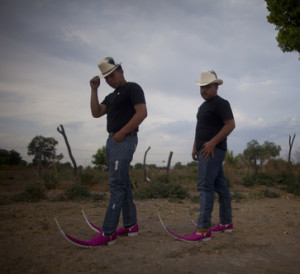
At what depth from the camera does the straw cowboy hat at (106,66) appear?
297cm

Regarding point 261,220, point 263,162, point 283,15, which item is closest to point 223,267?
point 261,220

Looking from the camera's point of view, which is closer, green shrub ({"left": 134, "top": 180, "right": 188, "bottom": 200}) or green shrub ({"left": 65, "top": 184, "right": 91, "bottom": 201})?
green shrub ({"left": 65, "top": 184, "right": 91, "bottom": 201})

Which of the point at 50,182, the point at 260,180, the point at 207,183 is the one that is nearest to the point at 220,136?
the point at 207,183

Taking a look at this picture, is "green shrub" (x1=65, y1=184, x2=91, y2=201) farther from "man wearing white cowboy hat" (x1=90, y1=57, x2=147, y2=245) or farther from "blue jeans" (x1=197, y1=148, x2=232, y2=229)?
"blue jeans" (x1=197, y1=148, x2=232, y2=229)

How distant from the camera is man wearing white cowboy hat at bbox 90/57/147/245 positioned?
2834 millimetres

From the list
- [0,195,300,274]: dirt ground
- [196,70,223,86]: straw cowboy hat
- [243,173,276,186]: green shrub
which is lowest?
[0,195,300,274]: dirt ground

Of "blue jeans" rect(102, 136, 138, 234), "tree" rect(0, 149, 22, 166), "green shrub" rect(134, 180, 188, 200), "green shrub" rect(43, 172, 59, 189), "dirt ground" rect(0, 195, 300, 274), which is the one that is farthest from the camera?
"tree" rect(0, 149, 22, 166)

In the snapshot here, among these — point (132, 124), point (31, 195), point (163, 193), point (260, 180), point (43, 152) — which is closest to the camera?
point (132, 124)

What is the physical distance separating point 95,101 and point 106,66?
0.46 meters

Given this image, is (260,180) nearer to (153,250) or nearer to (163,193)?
(163,193)

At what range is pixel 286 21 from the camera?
1326cm

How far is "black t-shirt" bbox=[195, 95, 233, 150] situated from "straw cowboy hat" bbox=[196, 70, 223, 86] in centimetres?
18

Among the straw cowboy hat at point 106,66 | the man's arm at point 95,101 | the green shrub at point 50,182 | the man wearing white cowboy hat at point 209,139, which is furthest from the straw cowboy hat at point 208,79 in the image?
the green shrub at point 50,182

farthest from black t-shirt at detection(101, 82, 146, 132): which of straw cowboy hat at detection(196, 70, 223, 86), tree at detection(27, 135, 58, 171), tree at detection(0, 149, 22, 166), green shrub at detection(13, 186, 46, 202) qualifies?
tree at detection(0, 149, 22, 166)
